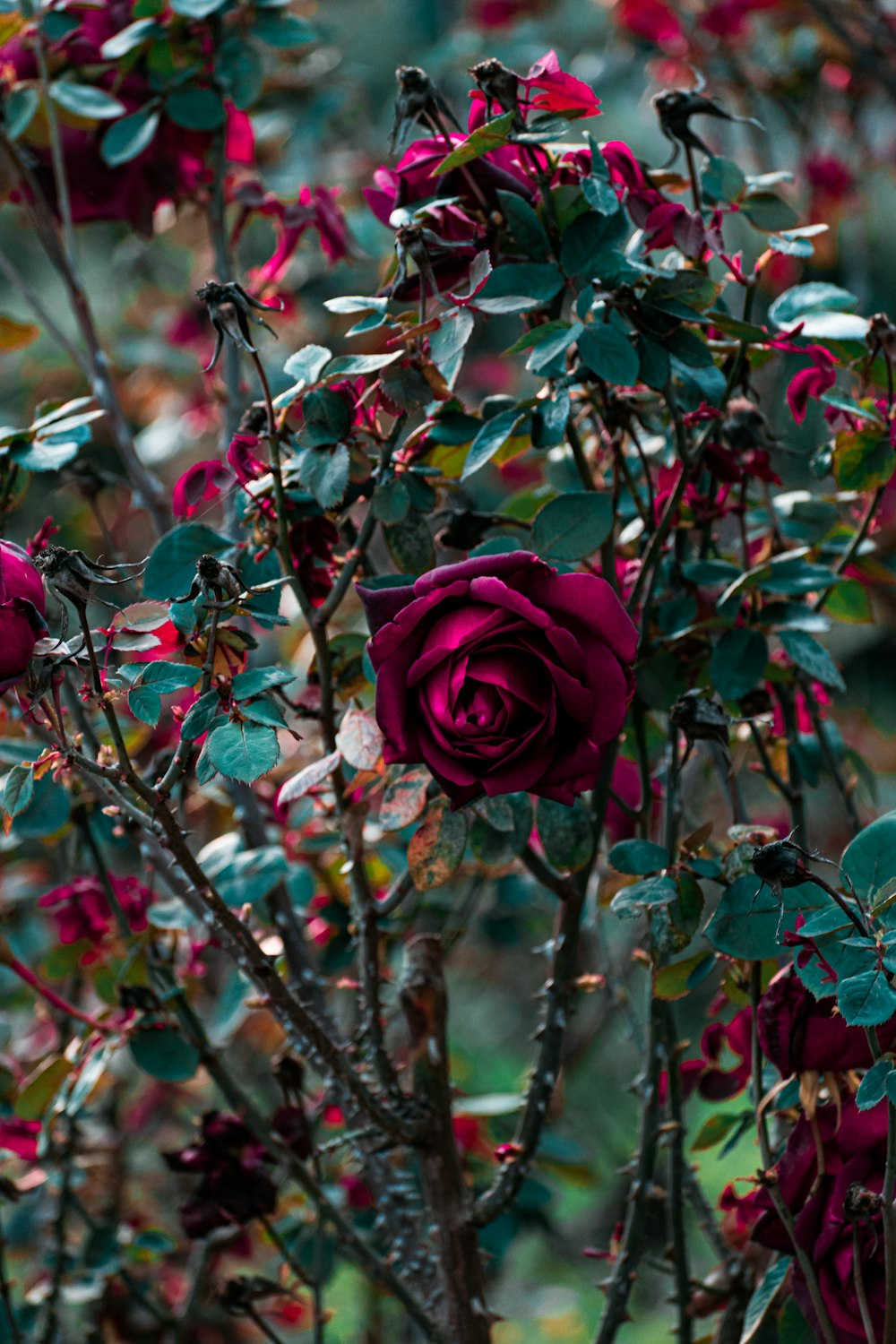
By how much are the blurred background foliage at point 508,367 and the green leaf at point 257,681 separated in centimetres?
59

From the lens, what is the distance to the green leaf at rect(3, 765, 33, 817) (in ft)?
1.62

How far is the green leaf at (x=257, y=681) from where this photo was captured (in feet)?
1.64

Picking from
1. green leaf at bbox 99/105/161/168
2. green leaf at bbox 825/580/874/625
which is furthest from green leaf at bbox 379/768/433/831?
green leaf at bbox 99/105/161/168

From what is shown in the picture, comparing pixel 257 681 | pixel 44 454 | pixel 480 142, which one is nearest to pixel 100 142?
pixel 44 454

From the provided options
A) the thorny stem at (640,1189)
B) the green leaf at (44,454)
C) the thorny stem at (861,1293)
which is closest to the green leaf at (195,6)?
the green leaf at (44,454)

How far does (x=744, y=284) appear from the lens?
65cm

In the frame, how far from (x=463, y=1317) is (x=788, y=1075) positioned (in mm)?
254

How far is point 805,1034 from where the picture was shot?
1.80 ft

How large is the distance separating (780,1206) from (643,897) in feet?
0.47

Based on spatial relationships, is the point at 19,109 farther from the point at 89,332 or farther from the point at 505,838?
the point at 505,838

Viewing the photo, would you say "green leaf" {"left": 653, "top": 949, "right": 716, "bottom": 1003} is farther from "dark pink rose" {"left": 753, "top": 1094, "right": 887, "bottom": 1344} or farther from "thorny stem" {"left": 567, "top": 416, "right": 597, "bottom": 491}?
"thorny stem" {"left": 567, "top": 416, "right": 597, "bottom": 491}

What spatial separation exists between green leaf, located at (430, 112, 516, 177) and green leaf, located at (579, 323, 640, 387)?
87 mm

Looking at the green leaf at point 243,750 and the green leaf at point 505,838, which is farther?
the green leaf at point 505,838

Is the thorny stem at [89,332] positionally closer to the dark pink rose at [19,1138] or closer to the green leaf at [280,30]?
the green leaf at [280,30]
